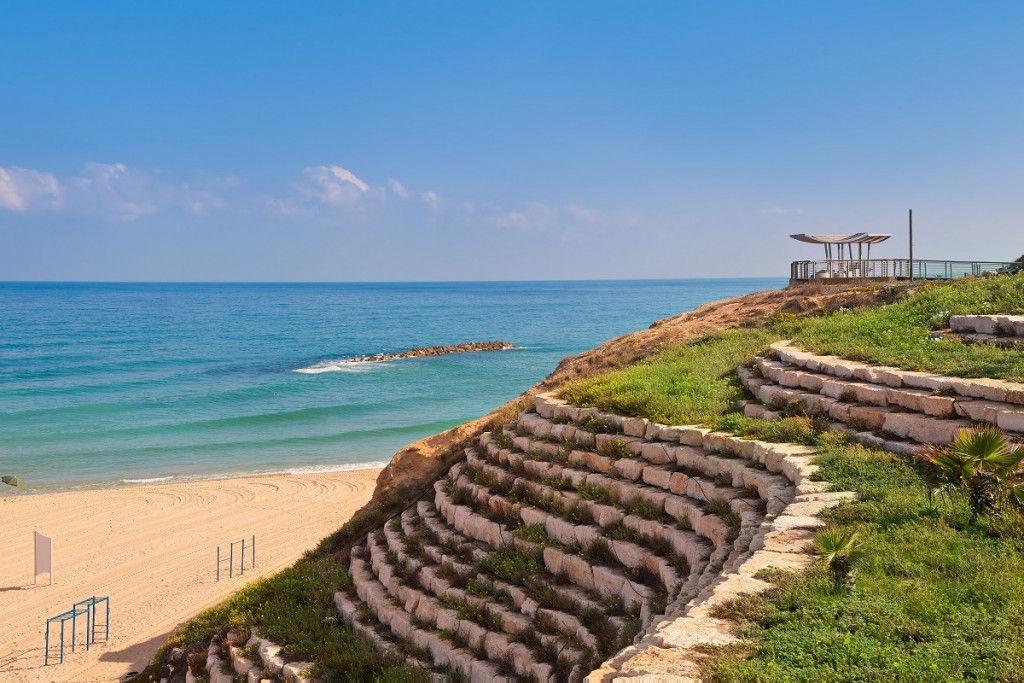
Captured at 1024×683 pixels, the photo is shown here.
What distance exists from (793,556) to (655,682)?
2491mm

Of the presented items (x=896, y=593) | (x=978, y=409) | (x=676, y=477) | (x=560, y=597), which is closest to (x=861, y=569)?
(x=896, y=593)

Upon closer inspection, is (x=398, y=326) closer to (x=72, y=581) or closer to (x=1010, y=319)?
(x=72, y=581)

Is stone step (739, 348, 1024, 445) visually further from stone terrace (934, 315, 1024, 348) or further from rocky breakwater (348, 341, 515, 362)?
rocky breakwater (348, 341, 515, 362)

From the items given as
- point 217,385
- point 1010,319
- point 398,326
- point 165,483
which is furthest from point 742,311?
point 398,326

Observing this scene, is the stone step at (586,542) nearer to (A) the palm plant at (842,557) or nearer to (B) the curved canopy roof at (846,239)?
(A) the palm plant at (842,557)

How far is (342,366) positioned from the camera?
65.8 meters

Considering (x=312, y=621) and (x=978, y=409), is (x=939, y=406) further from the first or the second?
(x=312, y=621)

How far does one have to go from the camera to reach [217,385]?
5509cm

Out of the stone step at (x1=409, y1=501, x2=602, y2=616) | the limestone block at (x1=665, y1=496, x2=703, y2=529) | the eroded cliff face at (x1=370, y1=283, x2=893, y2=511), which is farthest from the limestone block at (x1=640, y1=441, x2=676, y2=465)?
the eroded cliff face at (x1=370, y1=283, x2=893, y2=511)

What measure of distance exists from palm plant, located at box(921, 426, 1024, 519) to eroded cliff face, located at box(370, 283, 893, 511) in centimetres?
952

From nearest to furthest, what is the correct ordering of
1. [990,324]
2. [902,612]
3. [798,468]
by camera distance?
[902,612], [798,468], [990,324]

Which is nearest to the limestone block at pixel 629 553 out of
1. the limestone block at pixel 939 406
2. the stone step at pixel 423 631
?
the stone step at pixel 423 631

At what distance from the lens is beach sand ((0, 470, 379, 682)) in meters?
16.9

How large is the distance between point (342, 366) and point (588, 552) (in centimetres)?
5800
